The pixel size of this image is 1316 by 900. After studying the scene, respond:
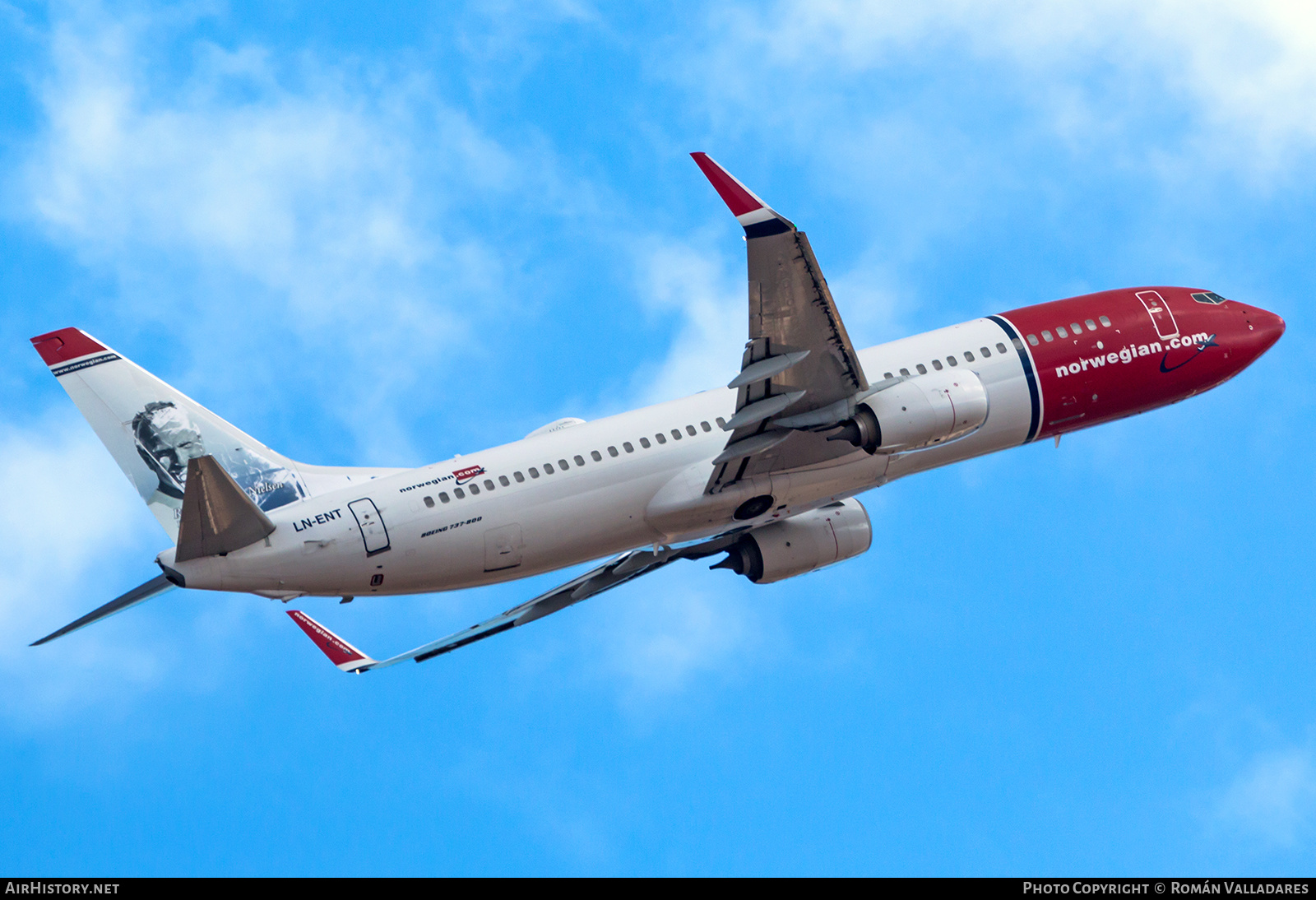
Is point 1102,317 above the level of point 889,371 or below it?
above

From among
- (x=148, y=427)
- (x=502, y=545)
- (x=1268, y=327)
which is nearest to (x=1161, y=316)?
(x=1268, y=327)

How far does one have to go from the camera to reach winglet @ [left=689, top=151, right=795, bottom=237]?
2809 centimetres

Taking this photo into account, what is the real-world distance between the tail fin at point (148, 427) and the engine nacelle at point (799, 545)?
11.3 m

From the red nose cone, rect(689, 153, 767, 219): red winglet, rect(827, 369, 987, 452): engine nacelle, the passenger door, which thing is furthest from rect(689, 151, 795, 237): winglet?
the red nose cone

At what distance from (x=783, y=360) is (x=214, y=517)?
11804mm

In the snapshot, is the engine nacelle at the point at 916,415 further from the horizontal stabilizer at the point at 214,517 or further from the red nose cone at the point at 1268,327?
the horizontal stabilizer at the point at 214,517

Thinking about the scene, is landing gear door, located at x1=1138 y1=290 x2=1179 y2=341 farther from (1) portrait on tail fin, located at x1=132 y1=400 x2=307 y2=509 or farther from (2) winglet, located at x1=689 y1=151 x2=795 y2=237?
(1) portrait on tail fin, located at x1=132 y1=400 x2=307 y2=509

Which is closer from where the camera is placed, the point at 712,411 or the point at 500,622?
the point at 712,411

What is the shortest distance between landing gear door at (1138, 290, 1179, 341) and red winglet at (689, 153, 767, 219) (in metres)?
15.1

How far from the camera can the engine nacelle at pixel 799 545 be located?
3888 cm
